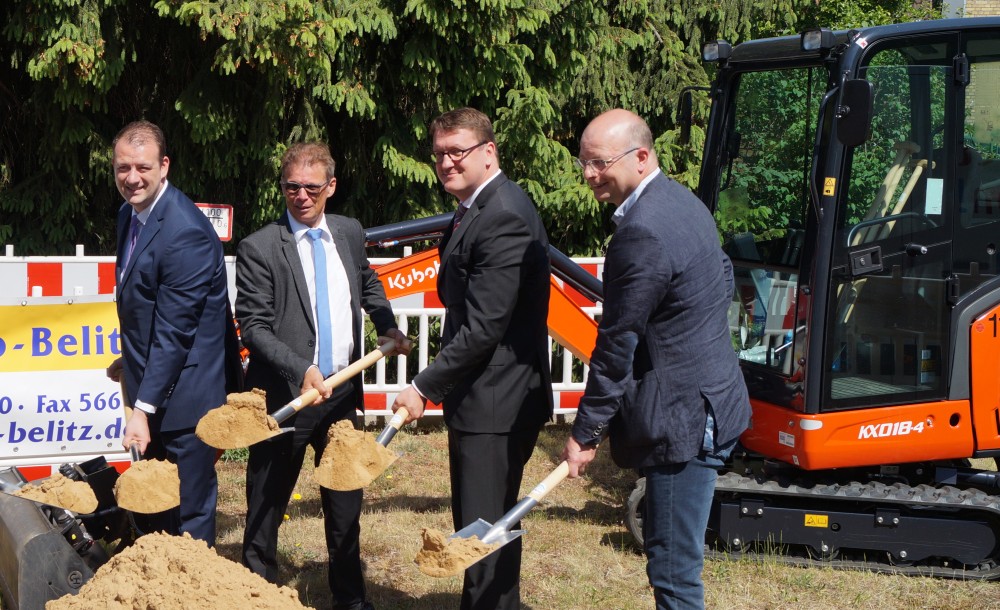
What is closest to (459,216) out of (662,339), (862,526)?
(662,339)

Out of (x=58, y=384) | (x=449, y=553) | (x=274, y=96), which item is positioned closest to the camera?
(x=449, y=553)

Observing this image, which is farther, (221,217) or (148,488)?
(221,217)

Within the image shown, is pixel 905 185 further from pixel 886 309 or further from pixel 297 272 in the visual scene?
pixel 297 272

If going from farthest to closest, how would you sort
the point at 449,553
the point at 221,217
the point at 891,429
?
the point at 221,217 → the point at 891,429 → the point at 449,553

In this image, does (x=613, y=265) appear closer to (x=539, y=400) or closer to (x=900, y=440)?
(x=539, y=400)

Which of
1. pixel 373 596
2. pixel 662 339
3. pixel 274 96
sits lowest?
pixel 373 596

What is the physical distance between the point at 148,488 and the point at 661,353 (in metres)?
1.97

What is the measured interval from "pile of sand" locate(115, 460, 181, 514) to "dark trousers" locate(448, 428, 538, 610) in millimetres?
1087

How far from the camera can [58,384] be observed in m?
6.33

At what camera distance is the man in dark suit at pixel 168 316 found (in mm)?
4016

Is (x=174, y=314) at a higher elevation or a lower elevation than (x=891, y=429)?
higher

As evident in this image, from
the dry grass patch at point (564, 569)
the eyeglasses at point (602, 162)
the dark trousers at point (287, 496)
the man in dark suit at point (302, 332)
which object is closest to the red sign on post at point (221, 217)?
the dry grass patch at point (564, 569)

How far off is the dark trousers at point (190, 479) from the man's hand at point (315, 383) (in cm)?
53

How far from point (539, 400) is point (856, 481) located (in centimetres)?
262
